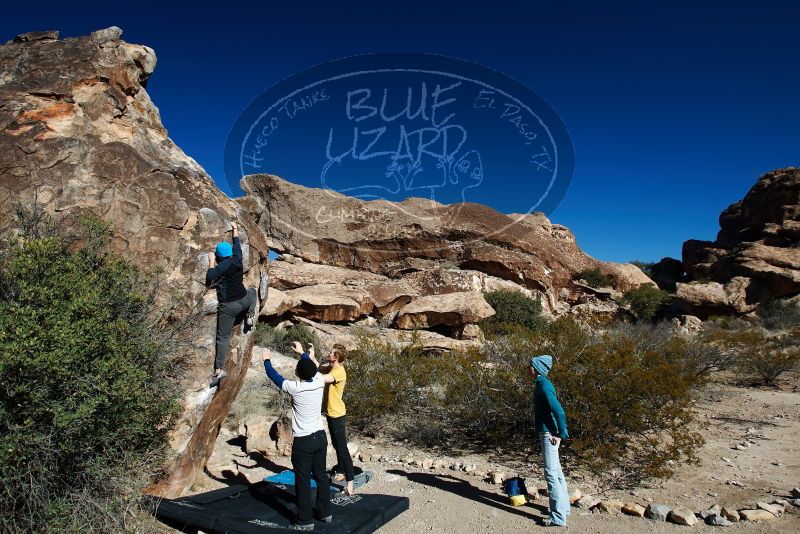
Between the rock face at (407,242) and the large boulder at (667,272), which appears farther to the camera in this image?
the large boulder at (667,272)

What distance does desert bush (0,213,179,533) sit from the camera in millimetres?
3055

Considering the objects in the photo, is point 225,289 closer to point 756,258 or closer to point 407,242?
point 407,242

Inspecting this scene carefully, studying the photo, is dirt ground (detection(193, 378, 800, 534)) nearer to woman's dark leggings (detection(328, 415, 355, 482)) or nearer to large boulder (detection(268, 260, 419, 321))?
woman's dark leggings (detection(328, 415, 355, 482))

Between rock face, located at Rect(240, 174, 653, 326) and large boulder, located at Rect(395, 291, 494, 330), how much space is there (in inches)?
161

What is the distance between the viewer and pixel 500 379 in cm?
762

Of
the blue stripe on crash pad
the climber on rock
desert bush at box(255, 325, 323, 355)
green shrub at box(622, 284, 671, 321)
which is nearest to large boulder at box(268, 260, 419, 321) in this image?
desert bush at box(255, 325, 323, 355)

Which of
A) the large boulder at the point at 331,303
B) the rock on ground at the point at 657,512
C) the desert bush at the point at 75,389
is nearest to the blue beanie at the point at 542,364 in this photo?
the rock on ground at the point at 657,512

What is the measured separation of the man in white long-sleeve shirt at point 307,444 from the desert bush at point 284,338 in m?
9.16

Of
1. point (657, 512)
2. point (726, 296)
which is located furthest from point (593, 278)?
point (657, 512)

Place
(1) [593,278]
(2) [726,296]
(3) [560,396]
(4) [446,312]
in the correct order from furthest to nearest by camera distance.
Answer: (1) [593,278], (2) [726,296], (4) [446,312], (3) [560,396]

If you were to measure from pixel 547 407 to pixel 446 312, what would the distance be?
13267mm

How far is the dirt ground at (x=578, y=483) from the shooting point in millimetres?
4500

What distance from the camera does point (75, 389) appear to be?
10.8 feet

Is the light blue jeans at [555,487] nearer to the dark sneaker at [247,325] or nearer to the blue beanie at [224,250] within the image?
the dark sneaker at [247,325]
